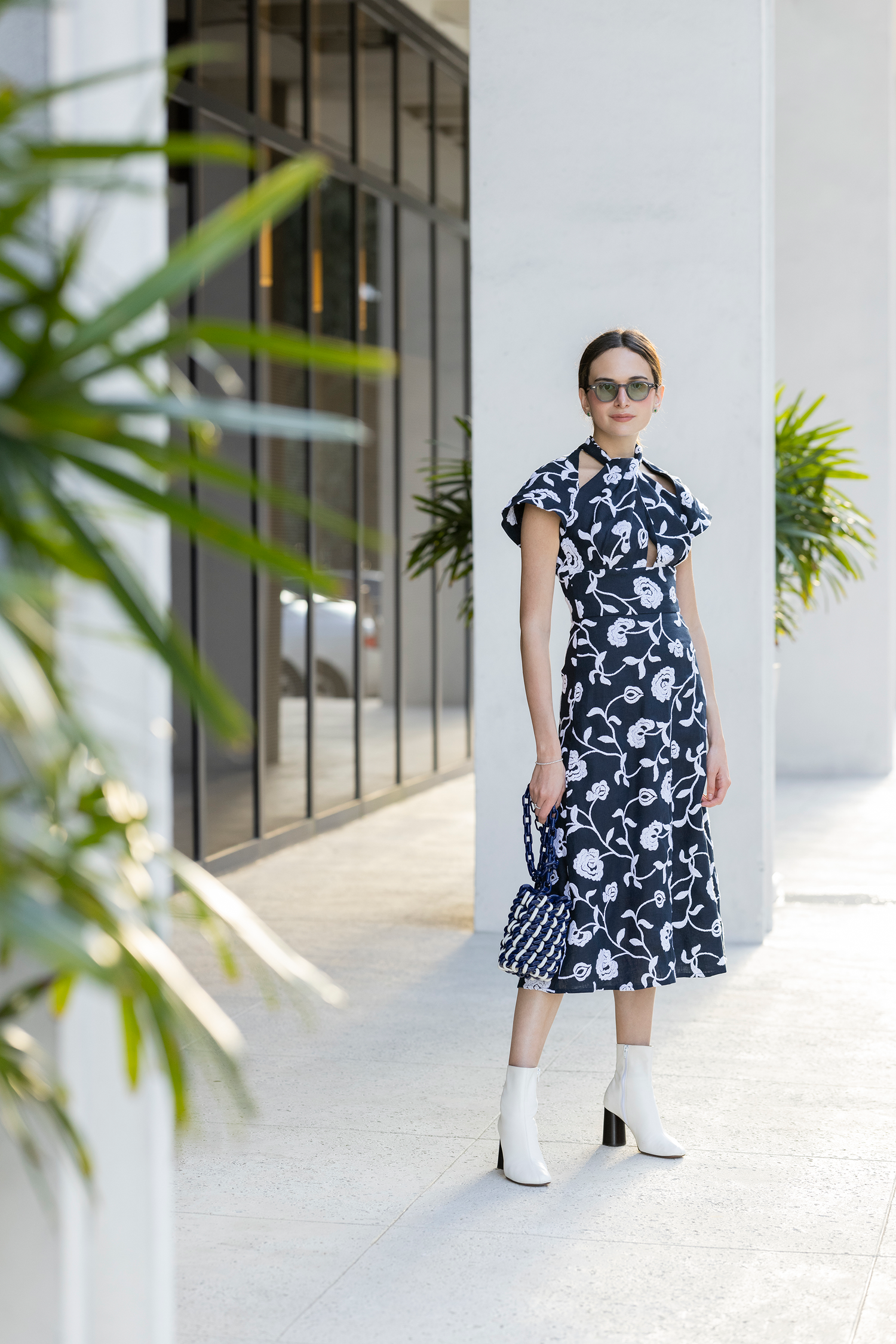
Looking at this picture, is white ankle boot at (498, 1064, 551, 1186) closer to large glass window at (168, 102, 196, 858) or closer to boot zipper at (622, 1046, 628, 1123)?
boot zipper at (622, 1046, 628, 1123)

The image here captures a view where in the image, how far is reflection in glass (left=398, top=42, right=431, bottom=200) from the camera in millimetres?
8500

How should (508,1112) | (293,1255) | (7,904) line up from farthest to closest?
(508,1112) → (293,1255) → (7,904)

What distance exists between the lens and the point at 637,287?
4953 millimetres

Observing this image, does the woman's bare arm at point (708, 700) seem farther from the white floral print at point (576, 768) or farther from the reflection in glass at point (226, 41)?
the reflection in glass at point (226, 41)

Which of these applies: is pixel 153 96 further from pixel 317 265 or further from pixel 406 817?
pixel 406 817

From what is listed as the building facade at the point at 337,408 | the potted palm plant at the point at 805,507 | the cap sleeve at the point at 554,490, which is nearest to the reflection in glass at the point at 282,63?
the building facade at the point at 337,408

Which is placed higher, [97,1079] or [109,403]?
[109,403]

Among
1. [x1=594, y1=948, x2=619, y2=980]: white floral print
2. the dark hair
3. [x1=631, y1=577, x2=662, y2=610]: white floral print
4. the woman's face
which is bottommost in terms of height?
[x1=594, y1=948, x2=619, y2=980]: white floral print

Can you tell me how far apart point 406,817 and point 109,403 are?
693cm

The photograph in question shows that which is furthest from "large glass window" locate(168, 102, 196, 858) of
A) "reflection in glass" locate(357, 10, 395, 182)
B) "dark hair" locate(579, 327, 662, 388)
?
"dark hair" locate(579, 327, 662, 388)

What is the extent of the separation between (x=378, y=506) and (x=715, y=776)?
211 inches

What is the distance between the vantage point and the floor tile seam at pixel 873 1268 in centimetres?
235

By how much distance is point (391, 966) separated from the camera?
4.77 m

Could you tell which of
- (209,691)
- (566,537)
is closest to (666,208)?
(566,537)
